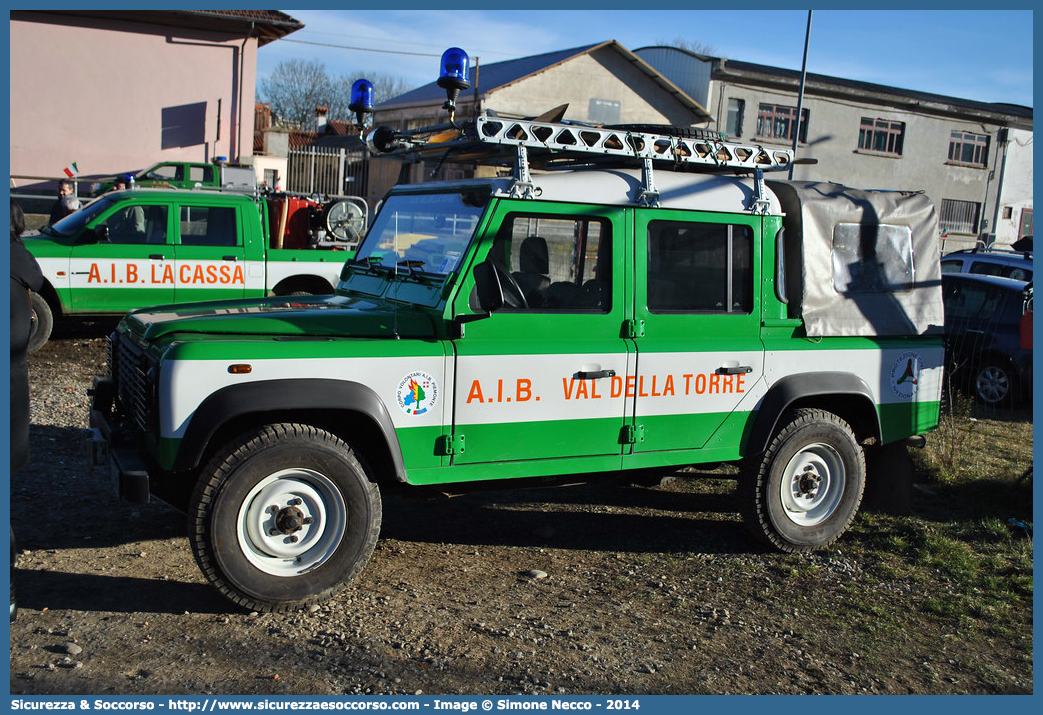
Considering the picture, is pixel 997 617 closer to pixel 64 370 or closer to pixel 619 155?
pixel 619 155

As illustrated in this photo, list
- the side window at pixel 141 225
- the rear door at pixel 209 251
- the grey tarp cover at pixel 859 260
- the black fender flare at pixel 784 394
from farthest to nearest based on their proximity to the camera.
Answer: the rear door at pixel 209 251 → the side window at pixel 141 225 → the grey tarp cover at pixel 859 260 → the black fender flare at pixel 784 394

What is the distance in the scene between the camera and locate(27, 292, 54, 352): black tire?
387 inches

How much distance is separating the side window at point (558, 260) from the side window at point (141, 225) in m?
7.01

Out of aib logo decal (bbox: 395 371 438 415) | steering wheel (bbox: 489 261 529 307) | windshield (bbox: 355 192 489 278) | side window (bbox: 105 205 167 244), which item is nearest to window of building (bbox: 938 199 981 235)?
side window (bbox: 105 205 167 244)

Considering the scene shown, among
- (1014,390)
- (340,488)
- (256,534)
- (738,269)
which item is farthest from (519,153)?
(1014,390)

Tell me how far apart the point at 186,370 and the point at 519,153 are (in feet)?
6.33

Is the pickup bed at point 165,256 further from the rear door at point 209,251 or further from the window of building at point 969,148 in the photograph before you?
the window of building at point 969,148

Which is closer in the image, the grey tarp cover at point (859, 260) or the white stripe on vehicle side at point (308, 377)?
the white stripe on vehicle side at point (308, 377)

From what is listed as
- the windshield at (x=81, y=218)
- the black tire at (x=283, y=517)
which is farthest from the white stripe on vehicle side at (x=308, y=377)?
the windshield at (x=81, y=218)

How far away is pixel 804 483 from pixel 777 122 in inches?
1262

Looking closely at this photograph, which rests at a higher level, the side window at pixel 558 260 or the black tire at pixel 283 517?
the side window at pixel 558 260

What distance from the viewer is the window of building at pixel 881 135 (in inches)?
1414

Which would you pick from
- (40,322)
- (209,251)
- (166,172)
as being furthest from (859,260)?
(166,172)

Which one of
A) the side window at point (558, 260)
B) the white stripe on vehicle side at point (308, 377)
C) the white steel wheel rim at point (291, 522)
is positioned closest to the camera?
the white stripe on vehicle side at point (308, 377)
